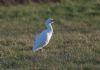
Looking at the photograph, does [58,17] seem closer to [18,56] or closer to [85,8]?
[85,8]

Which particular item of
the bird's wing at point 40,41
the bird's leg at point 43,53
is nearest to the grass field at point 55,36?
the bird's leg at point 43,53

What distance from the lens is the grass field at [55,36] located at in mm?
11430

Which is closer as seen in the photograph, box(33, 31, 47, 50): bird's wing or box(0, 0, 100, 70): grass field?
box(0, 0, 100, 70): grass field

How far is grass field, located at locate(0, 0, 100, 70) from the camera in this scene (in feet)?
37.5

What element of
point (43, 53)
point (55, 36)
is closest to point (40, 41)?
point (43, 53)

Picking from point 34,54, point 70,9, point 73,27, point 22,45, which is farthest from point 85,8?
point 34,54

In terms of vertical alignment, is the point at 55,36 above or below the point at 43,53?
above

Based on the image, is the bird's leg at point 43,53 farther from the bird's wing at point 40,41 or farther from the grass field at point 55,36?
the bird's wing at point 40,41

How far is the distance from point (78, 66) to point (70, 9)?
1054cm

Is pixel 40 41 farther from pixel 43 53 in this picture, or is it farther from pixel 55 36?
pixel 55 36

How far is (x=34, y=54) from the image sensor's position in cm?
1262

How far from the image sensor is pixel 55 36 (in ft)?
51.8

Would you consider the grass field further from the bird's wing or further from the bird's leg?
the bird's wing

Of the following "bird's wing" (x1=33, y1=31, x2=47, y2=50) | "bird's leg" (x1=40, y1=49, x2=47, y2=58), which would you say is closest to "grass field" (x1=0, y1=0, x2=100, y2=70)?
"bird's leg" (x1=40, y1=49, x2=47, y2=58)
